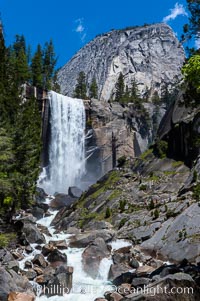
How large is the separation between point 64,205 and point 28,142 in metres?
17.5

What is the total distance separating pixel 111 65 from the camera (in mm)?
136125

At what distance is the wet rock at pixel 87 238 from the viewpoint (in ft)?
87.0

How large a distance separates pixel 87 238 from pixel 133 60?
117440 mm

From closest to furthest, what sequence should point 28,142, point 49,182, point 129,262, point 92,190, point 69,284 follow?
point 69,284, point 129,262, point 28,142, point 92,190, point 49,182

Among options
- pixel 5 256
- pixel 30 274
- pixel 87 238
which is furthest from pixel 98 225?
pixel 30 274

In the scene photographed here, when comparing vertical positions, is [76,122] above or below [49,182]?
above

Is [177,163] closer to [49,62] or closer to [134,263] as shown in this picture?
[134,263]

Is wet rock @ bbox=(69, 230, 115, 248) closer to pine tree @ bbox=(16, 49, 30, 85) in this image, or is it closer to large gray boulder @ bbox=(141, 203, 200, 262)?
large gray boulder @ bbox=(141, 203, 200, 262)

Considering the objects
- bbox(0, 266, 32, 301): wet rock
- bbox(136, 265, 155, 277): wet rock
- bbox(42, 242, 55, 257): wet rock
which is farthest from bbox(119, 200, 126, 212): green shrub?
bbox(0, 266, 32, 301): wet rock

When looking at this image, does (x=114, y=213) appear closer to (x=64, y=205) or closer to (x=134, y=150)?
(x=64, y=205)

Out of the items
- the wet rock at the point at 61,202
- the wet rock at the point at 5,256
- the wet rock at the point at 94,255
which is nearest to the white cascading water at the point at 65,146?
the wet rock at the point at 61,202

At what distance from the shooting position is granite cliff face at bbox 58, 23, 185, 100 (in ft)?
430

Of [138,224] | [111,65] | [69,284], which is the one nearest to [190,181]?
[138,224]

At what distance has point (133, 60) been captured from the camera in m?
135
